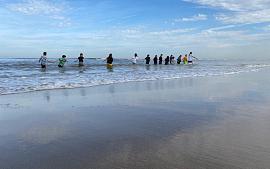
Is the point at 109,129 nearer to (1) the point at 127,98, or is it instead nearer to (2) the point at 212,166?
(2) the point at 212,166

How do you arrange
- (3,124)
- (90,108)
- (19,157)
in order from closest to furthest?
(19,157)
(3,124)
(90,108)

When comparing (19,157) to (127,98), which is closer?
(19,157)

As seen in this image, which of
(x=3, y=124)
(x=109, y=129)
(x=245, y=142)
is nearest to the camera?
(x=245, y=142)

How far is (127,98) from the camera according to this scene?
10328 millimetres

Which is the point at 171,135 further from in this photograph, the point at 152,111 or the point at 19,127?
the point at 19,127

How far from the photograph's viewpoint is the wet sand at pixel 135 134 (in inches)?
166

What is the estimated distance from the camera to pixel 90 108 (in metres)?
8.34

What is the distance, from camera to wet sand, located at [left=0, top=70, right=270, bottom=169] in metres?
4.21

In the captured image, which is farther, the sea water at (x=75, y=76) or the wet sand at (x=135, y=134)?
the sea water at (x=75, y=76)

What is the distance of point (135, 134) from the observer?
5645 mm

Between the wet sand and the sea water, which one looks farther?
the sea water

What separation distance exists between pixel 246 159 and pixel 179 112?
357 cm

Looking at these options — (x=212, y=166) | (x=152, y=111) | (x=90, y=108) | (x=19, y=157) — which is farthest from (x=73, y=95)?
(x=212, y=166)

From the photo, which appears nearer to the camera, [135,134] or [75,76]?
[135,134]
